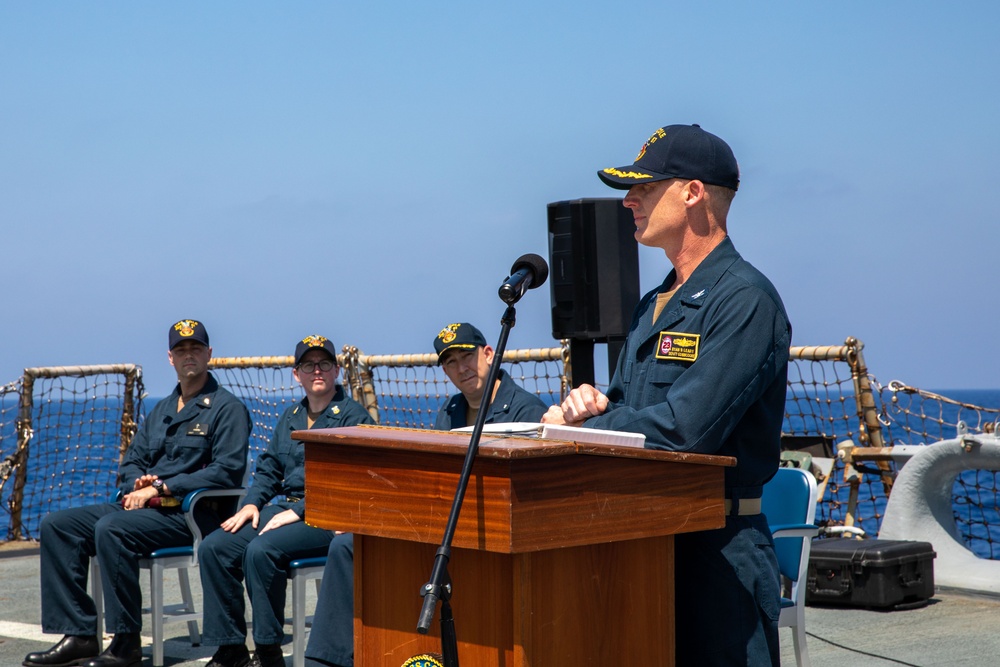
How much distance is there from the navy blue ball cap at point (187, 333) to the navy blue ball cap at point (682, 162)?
3.61m

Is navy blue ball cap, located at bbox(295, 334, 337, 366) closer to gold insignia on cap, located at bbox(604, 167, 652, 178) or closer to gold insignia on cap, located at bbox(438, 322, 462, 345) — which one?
gold insignia on cap, located at bbox(438, 322, 462, 345)

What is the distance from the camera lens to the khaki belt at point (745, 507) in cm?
258

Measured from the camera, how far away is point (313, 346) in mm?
5719

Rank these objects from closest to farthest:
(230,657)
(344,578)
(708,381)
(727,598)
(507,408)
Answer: (708,381) < (727,598) < (344,578) < (507,408) < (230,657)

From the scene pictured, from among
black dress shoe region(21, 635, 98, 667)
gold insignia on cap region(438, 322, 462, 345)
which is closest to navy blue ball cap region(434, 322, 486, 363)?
gold insignia on cap region(438, 322, 462, 345)

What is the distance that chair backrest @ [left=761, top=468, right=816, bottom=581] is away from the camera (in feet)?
14.1

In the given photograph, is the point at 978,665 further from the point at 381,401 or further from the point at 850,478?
the point at 381,401

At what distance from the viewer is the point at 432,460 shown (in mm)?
2266

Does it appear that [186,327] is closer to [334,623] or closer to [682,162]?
[334,623]

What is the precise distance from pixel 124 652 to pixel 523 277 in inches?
138

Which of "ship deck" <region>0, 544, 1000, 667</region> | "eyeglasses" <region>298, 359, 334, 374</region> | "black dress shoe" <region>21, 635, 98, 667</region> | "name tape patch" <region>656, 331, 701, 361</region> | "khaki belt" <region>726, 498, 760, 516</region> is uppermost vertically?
"name tape patch" <region>656, 331, 701, 361</region>

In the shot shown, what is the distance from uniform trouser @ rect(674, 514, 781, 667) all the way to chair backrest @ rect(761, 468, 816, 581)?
172 cm

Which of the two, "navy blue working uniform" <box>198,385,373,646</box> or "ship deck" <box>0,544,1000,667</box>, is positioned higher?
"navy blue working uniform" <box>198,385,373,646</box>

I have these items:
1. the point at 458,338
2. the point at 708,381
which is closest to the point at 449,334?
the point at 458,338
